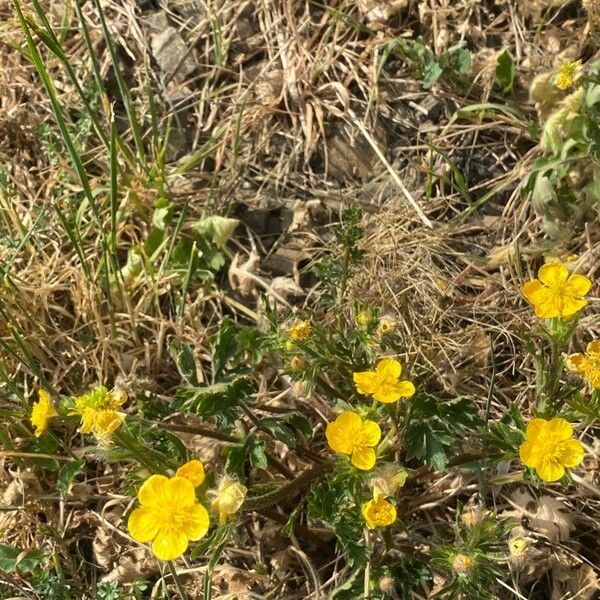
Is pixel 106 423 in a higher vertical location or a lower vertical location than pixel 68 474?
higher

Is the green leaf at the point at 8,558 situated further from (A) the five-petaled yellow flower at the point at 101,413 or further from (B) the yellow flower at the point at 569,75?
(B) the yellow flower at the point at 569,75

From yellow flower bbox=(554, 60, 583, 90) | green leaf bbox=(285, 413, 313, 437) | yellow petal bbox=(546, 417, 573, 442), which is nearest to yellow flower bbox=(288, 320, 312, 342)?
green leaf bbox=(285, 413, 313, 437)

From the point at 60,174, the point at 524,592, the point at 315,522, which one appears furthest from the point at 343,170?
the point at 524,592

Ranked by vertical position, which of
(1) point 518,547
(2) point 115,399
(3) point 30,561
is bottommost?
(3) point 30,561

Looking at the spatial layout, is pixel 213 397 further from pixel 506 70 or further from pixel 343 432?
pixel 506 70

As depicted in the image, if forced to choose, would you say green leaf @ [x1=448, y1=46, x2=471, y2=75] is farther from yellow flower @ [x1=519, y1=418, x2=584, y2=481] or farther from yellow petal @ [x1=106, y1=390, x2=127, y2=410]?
yellow petal @ [x1=106, y1=390, x2=127, y2=410]

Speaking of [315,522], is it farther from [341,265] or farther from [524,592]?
[341,265]

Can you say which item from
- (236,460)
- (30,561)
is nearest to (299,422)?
(236,460)
